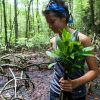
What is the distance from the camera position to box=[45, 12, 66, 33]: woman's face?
2119 millimetres

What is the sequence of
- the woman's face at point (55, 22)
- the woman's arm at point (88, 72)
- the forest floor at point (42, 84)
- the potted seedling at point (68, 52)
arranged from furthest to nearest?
the forest floor at point (42, 84)
the woman's face at point (55, 22)
the woman's arm at point (88, 72)
the potted seedling at point (68, 52)

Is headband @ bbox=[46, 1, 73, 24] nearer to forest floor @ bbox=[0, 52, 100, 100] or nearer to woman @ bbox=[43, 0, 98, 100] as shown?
woman @ bbox=[43, 0, 98, 100]

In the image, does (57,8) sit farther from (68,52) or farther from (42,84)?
(42,84)

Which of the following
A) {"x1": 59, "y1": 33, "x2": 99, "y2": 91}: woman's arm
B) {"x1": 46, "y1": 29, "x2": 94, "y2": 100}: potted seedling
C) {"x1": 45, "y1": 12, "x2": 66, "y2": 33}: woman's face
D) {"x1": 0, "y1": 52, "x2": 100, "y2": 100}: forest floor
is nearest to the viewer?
{"x1": 46, "y1": 29, "x2": 94, "y2": 100}: potted seedling

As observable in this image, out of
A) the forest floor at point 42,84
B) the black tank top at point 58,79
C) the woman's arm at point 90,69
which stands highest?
the woman's arm at point 90,69

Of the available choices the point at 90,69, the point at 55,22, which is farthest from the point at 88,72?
the point at 55,22

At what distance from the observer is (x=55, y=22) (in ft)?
6.95

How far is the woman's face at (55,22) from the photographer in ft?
6.95

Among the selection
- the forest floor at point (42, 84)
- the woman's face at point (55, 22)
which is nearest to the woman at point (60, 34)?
the woman's face at point (55, 22)

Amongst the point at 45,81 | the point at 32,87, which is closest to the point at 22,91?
the point at 32,87

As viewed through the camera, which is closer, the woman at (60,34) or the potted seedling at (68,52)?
the potted seedling at (68,52)

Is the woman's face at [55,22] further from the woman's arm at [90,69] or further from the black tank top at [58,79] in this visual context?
the black tank top at [58,79]

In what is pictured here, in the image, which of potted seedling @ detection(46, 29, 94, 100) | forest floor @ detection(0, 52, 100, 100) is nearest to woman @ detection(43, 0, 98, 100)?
potted seedling @ detection(46, 29, 94, 100)

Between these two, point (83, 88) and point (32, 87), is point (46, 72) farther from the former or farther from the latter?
point (83, 88)
